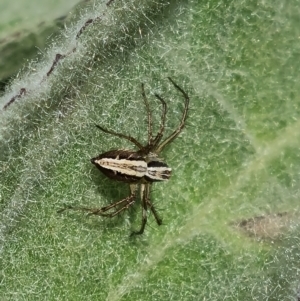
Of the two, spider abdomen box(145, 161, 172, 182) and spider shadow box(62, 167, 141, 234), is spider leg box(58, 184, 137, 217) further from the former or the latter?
spider abdomen box(145, 161, 172, 182)

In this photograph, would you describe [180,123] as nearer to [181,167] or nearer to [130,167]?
[181,167]

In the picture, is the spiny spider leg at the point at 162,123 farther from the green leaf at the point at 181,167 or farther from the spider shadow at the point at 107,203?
the spider shadow at the point at 107,203

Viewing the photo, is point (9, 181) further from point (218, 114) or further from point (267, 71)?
point (267, 71)

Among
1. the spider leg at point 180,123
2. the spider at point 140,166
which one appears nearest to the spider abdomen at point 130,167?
the spider at point 140,166

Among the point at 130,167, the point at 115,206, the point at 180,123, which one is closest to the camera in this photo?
the point at 180,123

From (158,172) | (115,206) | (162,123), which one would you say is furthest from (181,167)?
(115,206)

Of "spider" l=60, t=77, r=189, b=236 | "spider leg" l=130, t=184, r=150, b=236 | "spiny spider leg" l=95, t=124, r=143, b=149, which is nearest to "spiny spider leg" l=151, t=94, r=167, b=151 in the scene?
"spider" l=60, t=77, r=189, b=236
